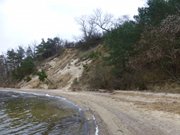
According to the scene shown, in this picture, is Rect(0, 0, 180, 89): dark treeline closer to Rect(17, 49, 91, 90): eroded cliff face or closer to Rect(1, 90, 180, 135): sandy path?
Rect(1, 90, 180, 135): sandy path

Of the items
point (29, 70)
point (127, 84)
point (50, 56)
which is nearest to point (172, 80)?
point (127, 84)

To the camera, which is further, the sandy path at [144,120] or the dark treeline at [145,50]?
the dark treeline at [145,50]

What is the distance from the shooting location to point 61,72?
7438 cm

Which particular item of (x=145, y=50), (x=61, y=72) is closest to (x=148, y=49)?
(x=145, y=50)

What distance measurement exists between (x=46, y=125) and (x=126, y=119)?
17.1 feet

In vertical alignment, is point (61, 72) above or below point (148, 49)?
above

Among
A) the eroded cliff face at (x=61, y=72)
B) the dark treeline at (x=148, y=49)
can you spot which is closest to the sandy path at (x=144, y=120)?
the dark treeline at (x=148, y=49)

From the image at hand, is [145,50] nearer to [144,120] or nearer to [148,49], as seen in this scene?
[148,49]

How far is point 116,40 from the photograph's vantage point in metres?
41.2

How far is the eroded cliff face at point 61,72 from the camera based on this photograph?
66.3m

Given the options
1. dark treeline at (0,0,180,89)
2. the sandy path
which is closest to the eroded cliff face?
dark treeline at (0,0,180,89)

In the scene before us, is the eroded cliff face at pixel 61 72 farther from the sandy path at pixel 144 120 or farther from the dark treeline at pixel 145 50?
the sandy path at pixel 144 120

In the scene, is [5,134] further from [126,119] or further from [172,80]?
[172,80]

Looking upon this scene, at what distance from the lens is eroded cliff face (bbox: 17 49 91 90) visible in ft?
218
